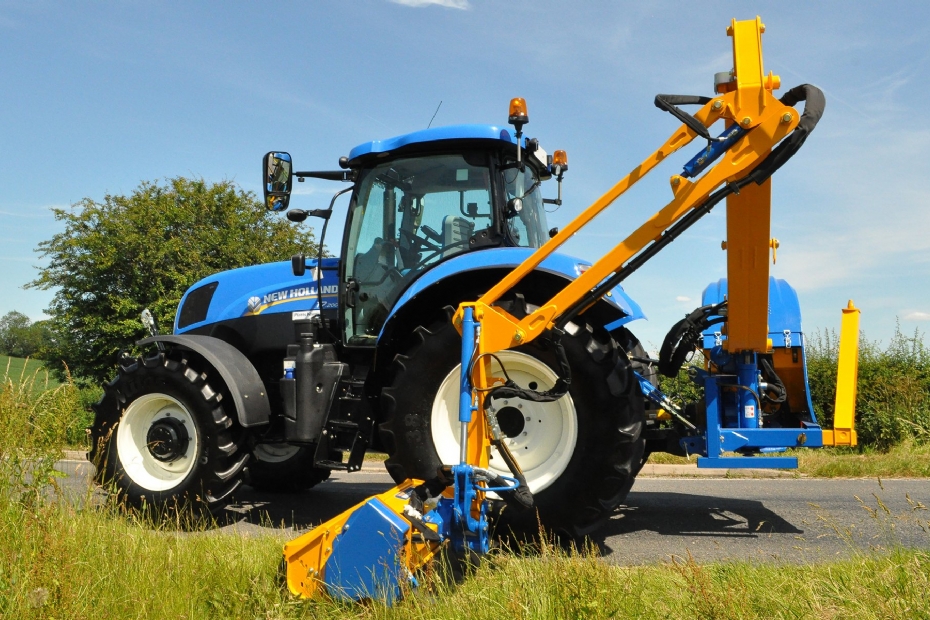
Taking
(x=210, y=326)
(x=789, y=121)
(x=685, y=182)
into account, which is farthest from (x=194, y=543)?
(x=789, y=121)

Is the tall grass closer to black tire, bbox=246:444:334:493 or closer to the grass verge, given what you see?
the grass verge

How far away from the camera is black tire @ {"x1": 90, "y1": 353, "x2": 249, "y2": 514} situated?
16.9ft

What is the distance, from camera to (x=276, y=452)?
645 cm

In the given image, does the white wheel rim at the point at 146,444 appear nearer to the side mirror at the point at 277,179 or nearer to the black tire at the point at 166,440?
the black tire at the point at 166,440

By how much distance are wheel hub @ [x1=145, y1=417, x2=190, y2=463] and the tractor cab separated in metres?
1.29

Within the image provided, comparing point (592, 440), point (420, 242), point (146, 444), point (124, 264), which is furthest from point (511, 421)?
point (124, 264)

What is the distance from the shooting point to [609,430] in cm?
423

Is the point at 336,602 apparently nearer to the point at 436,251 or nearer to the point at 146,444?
the point at 436,251

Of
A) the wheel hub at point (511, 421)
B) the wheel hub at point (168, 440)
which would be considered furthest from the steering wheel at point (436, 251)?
the wheel hub at point (168, 440)

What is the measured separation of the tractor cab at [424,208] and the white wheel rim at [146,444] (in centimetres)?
128

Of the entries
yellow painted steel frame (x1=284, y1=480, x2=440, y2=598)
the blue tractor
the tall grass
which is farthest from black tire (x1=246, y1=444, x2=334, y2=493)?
yellow painted steel frame (x1=284, y1=480, x2=440, y2=598)

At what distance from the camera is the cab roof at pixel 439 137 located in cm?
511

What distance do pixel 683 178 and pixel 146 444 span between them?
403 centimetres

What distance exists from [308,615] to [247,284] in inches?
137
